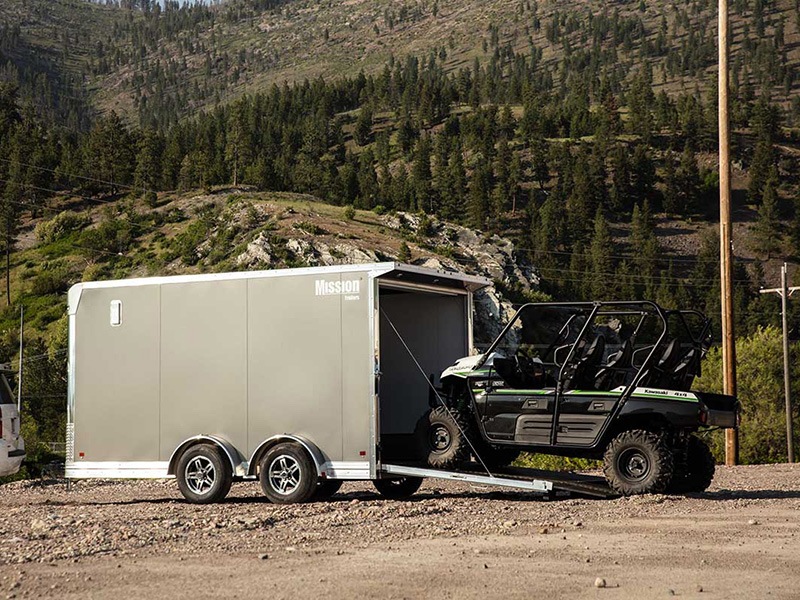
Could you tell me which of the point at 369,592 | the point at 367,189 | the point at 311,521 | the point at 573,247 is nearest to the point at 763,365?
the point at 311,521

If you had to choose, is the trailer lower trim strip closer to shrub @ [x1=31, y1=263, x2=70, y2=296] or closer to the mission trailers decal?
the mission trailers decal

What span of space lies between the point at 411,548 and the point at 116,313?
23.4ft

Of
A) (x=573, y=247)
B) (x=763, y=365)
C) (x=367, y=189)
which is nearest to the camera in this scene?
(x=763, y=365)

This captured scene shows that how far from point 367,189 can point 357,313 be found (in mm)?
127446

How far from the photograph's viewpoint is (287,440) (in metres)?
14.5

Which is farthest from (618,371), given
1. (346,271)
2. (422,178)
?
(422,178)

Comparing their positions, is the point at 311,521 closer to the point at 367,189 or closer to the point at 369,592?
the point at 369,592

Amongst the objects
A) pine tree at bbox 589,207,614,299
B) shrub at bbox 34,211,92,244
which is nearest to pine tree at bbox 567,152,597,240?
pine tree at bbox 589,207,614,299

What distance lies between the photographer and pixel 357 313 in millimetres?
Result: 14148

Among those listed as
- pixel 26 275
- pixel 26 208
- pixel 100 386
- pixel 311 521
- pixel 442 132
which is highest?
pixel 442 132

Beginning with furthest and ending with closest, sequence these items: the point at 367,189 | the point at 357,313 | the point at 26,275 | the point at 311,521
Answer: the point at 367,189 < the point at 26,275 < the point at 357,313 < the point at 311,521

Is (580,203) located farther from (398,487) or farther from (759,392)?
(398,487)

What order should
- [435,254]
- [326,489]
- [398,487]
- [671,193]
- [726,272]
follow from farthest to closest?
1. [671,193]
2. [435,254]
3. [726,272]
4. [398,487]
5. [326,489]

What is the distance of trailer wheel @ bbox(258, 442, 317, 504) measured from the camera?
14203mm
